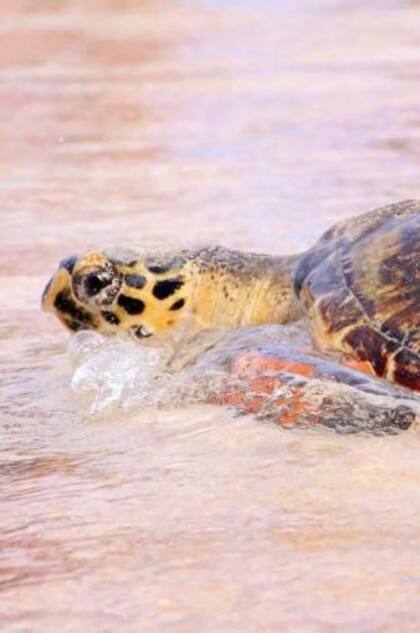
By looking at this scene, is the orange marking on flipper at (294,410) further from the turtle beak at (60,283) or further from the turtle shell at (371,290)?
the turtle beak at (60,283)

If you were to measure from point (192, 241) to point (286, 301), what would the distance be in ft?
6.75

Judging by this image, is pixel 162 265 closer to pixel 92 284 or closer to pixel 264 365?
pixel 92 284

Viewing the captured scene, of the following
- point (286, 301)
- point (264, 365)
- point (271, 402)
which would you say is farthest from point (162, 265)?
point (271, 402)

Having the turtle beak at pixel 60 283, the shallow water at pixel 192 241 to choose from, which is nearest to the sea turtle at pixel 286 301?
the turtle beak at pixel 60 283

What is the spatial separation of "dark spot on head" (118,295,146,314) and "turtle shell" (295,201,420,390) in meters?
0.63

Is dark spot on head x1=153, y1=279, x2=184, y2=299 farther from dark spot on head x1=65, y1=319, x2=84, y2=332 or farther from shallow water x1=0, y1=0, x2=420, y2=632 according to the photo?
shallow water x1=0, y1=0, x2=420, y2=632

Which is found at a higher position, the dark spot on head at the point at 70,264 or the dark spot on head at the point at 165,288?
the dark spot on head at the point at 70,264

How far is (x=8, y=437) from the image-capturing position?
5078 mm

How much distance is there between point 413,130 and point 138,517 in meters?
7.35

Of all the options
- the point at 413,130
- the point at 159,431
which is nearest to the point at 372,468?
the point at 159,431

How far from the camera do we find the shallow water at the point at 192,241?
3.74m

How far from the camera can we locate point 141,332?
621 centimetres

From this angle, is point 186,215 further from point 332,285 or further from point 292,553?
point 292,553

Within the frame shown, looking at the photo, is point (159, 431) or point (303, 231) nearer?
point (159, 431)
